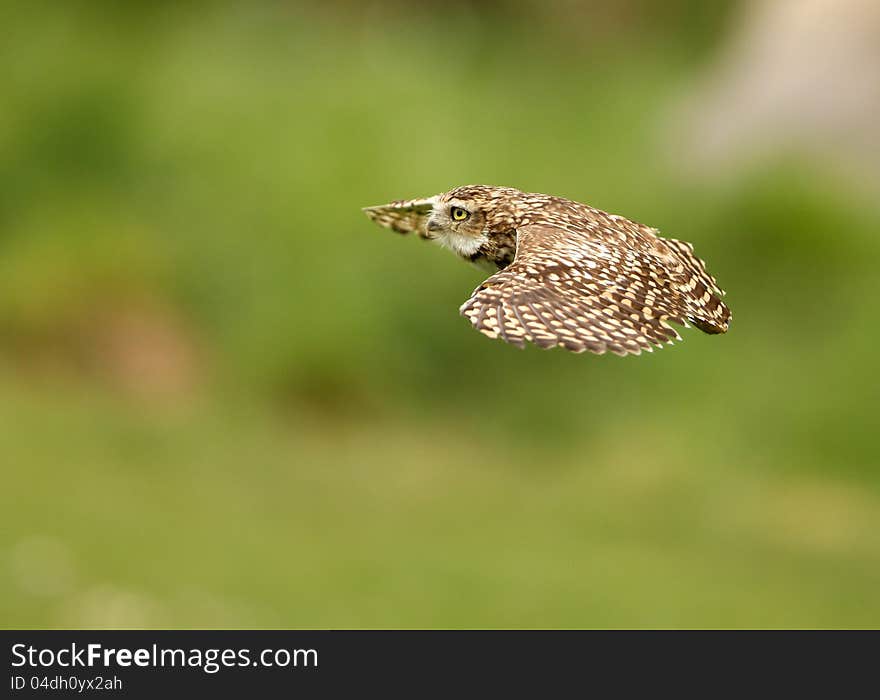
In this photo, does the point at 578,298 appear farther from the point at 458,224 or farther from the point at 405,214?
the point at 405,214

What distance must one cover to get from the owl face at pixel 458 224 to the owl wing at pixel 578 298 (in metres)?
0.45

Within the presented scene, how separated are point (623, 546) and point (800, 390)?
2479mm

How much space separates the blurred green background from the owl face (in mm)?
10360

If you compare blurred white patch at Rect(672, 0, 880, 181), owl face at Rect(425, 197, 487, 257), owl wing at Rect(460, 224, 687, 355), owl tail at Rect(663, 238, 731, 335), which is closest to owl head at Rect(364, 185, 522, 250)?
owl face at Rect(425, 197, 487, 257)

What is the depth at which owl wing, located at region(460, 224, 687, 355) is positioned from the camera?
5.03 meters

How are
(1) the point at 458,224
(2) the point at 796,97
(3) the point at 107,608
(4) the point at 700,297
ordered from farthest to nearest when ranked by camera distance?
(2) the point at 796,97 < (3) the point at 107,608 < (1) the point at 458,224 < (4) the point at 700,297

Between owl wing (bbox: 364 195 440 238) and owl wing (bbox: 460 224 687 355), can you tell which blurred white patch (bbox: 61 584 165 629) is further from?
owl wing (bbox: 460 224 687 355)

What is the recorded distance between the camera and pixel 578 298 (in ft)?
17.3

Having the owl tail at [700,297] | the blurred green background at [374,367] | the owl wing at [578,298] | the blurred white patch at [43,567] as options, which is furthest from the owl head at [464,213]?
the blurred white patch at [43,567]

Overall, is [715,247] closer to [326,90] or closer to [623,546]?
[623,546]

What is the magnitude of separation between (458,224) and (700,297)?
2.88 feet

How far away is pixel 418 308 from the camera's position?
18891mm

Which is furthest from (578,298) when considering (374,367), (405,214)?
(374,367)

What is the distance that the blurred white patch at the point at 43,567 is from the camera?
18.8 meters
